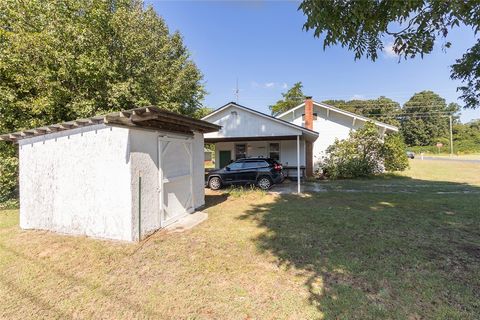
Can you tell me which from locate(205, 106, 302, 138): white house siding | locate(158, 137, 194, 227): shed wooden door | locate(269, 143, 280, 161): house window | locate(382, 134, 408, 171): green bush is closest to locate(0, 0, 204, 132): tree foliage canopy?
locate(205, 106, 302, 138): white house siding

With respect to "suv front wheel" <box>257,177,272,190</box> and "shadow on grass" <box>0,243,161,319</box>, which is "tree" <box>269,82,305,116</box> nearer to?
"suv front wheel" <box>257,177,272,190</box>

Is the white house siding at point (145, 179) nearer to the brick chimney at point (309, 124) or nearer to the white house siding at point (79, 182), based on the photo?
the white house siding at point (79, 182)

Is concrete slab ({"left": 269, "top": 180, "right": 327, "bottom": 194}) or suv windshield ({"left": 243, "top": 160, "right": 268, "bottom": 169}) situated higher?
suv windshield ({"left": 243, "top": 160, "right": 268, "bottom": 169})

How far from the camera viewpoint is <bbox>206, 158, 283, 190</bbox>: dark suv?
12469 millimetres

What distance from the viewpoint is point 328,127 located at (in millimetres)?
18578

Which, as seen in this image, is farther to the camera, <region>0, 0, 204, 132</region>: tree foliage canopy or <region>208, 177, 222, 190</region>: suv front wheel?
<region>208, 177, 222, 190</region>: suv front wheel

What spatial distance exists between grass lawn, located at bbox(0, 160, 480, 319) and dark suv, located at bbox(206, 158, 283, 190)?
5.29 metres

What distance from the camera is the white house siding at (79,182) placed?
539 cm

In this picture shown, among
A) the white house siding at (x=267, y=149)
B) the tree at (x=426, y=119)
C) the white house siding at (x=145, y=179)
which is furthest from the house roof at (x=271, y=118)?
the tree at (x=426, y=119)

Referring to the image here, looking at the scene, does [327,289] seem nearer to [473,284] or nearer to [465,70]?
[473,284]

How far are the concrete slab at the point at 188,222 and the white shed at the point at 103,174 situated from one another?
0.20 metres

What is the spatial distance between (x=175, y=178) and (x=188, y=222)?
125 centimetres

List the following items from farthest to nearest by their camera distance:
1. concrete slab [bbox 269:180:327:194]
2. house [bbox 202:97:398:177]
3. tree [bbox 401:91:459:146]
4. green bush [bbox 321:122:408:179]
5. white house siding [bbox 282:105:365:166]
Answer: tree [bbox 401:91:459:146]
white house siding [bbox 282:105:365:166]
house [bbox 202:97:398:177]
green bush [bbox 321:122:408:179]
concrete slab [bbox 269:180:327:194]

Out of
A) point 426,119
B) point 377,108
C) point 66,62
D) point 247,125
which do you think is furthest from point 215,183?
point 426,119
